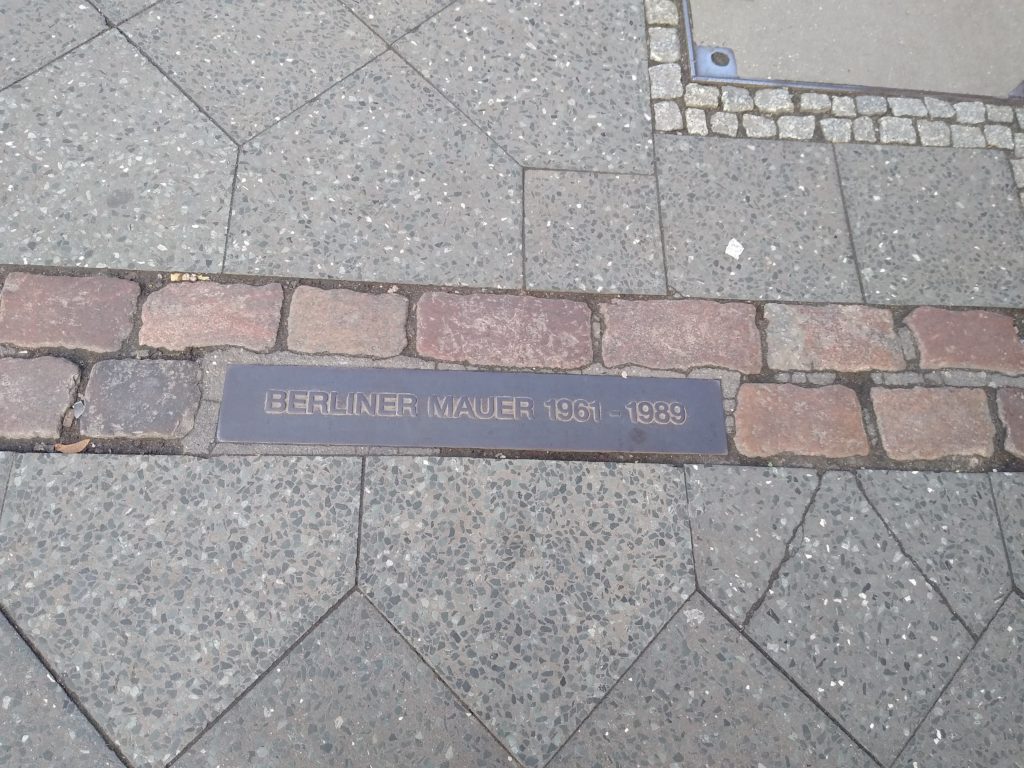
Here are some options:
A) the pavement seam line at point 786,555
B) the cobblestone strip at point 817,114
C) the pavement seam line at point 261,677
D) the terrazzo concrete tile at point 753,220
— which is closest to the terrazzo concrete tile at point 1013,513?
the pavement seam line at point 786,555

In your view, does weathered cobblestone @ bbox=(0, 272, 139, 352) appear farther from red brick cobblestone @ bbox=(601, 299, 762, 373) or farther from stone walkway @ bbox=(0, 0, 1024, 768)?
red brick cobblestone @ bbox=(601, 299, 762, 373)

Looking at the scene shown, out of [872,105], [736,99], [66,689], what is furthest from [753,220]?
[66,689]

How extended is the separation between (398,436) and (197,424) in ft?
1.90

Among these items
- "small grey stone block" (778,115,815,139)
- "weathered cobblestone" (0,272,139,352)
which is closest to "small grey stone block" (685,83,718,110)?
"small grey stone block" (778,115,815,139)

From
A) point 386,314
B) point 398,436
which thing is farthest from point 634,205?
point 398,436

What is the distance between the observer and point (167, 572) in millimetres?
1825

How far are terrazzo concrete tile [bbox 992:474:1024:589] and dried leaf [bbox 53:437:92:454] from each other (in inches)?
106

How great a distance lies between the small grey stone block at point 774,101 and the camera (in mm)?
2561

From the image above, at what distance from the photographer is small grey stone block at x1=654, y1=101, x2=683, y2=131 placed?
2.51m

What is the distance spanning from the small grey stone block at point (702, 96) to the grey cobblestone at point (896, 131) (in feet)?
2.10

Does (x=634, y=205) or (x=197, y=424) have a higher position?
(x=634, y=205)

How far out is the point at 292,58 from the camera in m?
2.46

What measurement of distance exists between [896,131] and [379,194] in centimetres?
194

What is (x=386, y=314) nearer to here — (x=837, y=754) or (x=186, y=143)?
(x=186, y=143)
